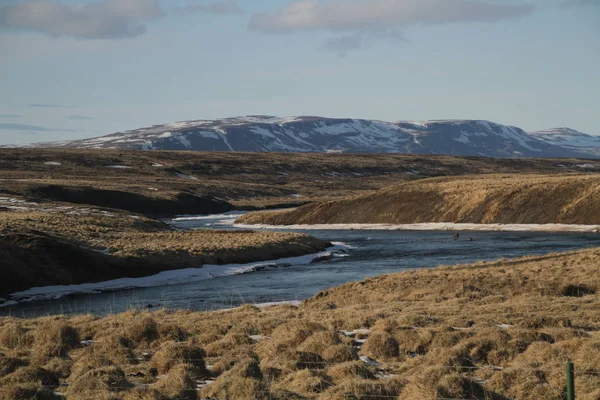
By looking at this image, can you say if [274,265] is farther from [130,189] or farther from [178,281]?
[130,189]

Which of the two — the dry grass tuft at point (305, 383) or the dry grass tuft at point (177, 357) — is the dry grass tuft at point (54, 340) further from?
the dry grass tuft at point (305, 383)

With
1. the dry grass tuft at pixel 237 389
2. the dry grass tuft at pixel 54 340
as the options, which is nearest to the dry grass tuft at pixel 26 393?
the dry grass tuft at pixel 237 389

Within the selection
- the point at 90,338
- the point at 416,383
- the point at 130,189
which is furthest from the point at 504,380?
the point at 130,189

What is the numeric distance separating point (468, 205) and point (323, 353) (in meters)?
67.9

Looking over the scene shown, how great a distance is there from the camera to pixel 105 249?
48.0 m

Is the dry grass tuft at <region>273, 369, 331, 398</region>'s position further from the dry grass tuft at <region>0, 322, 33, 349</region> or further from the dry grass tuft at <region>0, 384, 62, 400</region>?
the dry grass tuft at <region>0, 322, 33, 349</region>

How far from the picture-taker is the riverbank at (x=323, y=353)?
43.5ft

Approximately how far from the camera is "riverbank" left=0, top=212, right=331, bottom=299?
41094 mm

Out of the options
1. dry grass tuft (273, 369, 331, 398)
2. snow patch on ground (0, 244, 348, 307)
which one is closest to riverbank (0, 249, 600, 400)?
dry grass tuft (273, 369, 331, 398)

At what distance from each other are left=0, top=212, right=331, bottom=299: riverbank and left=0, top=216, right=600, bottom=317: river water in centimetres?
353

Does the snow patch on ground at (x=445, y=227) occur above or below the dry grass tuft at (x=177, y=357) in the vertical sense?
below

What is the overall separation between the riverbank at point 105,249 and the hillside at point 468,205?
23335 millimetres

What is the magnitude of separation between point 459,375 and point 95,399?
634cm

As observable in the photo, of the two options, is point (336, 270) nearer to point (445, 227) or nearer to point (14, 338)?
point (14, 338)
